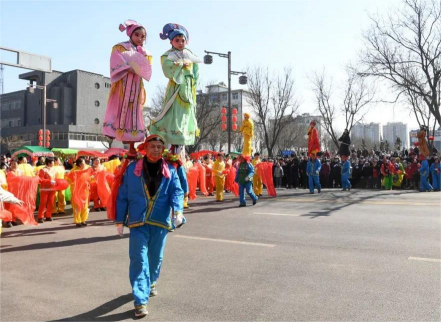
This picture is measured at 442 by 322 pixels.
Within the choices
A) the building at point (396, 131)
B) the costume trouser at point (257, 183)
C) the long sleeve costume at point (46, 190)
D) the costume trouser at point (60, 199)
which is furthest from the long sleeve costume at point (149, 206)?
the building at point (396, 131)

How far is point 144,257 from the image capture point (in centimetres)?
397

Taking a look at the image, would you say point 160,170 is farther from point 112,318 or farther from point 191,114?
point 191,114

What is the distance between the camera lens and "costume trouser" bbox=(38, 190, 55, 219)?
33.6 ft

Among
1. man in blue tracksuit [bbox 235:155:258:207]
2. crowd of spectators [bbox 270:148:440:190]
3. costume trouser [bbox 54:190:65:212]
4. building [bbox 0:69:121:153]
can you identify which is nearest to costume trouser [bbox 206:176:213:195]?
crowd of spectators [bbox 270:148:440:190]

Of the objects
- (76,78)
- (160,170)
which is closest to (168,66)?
(160,170)

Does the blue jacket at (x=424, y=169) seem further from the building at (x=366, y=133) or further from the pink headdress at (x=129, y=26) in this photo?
the building at (x=366, y=133)

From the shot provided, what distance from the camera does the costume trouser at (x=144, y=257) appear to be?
3881 millimetres

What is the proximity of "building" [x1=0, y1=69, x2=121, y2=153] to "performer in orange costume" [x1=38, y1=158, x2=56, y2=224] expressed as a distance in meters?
51.0

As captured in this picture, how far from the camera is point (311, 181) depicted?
16.7 metres

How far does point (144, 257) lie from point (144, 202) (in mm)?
595

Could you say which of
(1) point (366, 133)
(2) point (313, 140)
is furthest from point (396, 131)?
(2) point (313, 140)

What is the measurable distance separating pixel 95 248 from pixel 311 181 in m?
11.6

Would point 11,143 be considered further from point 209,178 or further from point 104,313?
point 104,313

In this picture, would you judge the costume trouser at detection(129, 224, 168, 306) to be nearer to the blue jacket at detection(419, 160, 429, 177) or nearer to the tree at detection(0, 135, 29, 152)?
the blue jacket at detection(419, 160, 429, 177)
